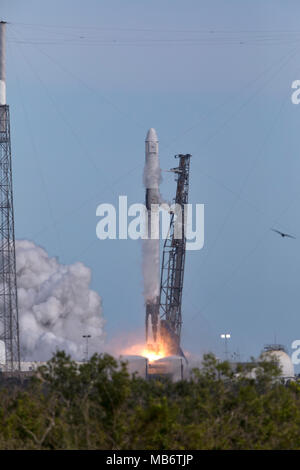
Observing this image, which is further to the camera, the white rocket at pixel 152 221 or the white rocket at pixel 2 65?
the white rocket at pixel 152 221

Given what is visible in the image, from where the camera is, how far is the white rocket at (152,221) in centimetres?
8150

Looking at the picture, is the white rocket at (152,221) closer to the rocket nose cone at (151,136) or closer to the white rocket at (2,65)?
the rocket nose cone at (151,136)

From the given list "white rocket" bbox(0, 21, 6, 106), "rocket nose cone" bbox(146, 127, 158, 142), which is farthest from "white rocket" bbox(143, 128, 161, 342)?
"white rocket" bbox(0, 21, 6, 106)

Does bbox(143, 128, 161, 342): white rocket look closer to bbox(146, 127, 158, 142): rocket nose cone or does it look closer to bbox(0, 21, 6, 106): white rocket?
bbox(146, 127, 158, 142): rocket nose cone

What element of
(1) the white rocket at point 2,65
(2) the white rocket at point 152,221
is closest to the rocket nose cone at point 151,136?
(2) the white rocket at point 152,221

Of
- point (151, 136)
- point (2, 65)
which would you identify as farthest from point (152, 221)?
point (2, 65)

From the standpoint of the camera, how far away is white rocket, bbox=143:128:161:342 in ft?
267

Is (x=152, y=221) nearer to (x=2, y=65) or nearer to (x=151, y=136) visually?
(x=151, y=136)

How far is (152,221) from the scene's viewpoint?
267ft
